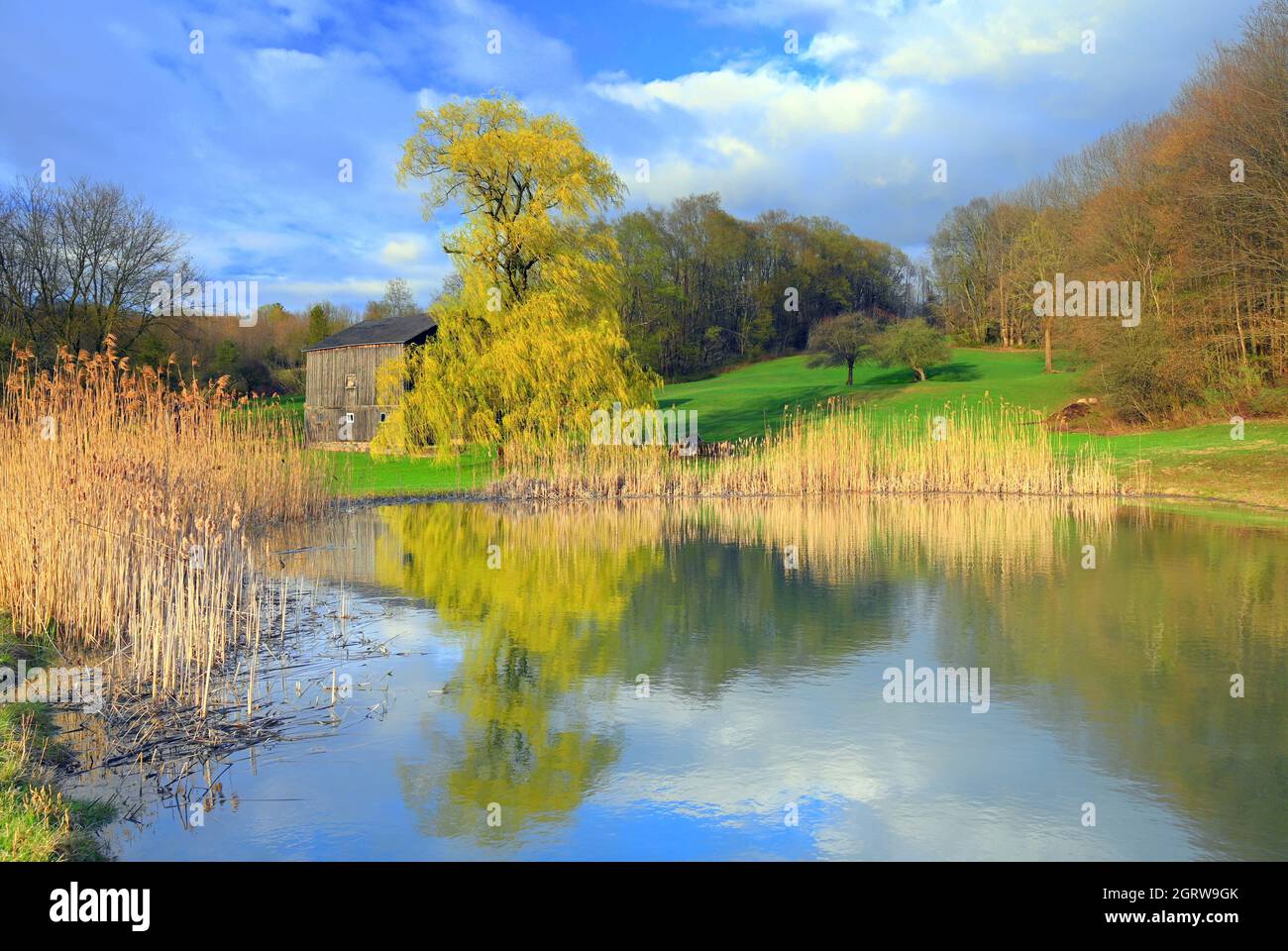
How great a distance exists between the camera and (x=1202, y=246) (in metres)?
28.7

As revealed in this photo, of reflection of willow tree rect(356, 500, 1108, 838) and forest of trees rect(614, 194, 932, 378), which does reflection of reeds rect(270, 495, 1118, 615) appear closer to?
reflection of willow tree rect(356, 500, 1108, 838)

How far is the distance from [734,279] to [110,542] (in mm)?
70060

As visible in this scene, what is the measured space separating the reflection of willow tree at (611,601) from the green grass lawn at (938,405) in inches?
178

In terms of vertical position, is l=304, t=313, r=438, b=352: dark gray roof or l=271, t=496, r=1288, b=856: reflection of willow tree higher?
l=304, t=313, r=438, b=352: dark gray roof

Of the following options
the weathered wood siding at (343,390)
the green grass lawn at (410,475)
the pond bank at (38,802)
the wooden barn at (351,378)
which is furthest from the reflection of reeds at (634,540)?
the weathered wood siding at (343,390)

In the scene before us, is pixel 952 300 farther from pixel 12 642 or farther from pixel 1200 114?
pixel 12 642

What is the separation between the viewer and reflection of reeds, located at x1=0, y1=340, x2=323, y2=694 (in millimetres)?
7754

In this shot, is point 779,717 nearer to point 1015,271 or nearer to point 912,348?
point 912,348

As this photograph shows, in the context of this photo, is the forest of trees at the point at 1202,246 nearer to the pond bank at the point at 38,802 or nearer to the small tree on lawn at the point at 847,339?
the small tree on lawn at the point at 847,339

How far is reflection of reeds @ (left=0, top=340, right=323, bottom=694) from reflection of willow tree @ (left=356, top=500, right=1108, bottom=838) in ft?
6.75

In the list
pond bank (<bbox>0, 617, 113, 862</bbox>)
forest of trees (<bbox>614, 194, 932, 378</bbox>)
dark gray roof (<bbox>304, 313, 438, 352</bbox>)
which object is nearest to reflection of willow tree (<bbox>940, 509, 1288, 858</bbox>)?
pond bank (<bbox>0, 617, 113, 862</bbox>)
